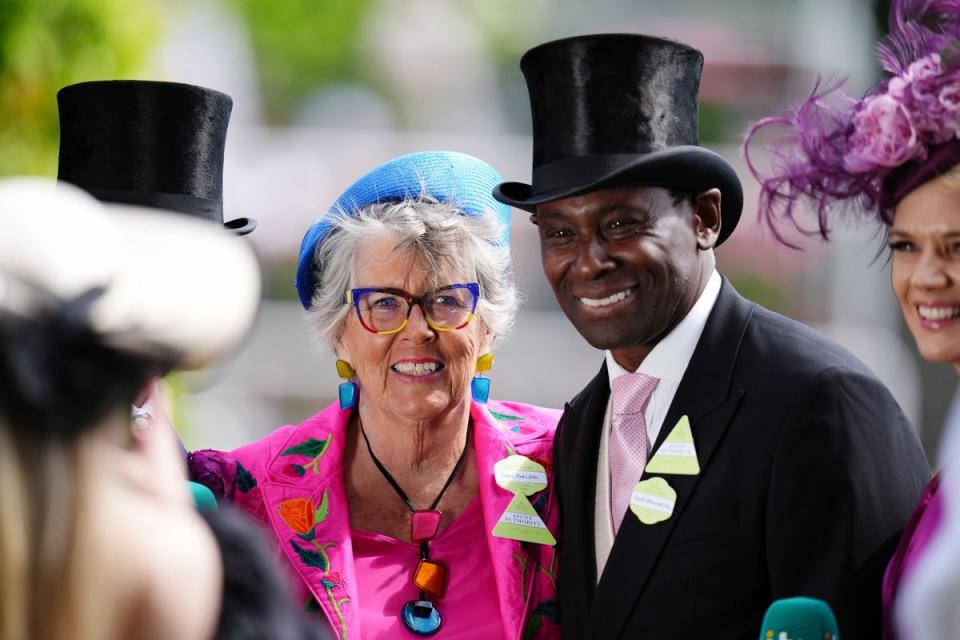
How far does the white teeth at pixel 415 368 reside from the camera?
13.5ft

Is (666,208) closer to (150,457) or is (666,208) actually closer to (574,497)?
(574,497)

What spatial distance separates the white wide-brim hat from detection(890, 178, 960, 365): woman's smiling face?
1566 millimetres

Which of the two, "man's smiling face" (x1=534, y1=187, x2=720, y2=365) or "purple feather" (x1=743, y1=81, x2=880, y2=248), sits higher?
"purple feather" (x1=743, y1=81, x2=880, y2=248)

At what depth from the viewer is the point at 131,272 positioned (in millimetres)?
2008

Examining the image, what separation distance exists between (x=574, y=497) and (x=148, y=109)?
1.71 metres

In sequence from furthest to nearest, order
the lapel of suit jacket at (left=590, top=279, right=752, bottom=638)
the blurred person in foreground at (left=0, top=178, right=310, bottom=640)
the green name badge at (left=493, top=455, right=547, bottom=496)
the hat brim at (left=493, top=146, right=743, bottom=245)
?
the green name badge at (left=493, top=455, right=547, bottom=496) < the hat brim at (left=493, top=146, right=743, bottom=245) < the lapel of suit jacket at (left=590, top=279, right=752, bottom=638) < the blurred person in foreground at (left=0, top=178, right=310, bottom=640)

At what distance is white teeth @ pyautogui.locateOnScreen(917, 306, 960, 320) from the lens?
2.91 meters

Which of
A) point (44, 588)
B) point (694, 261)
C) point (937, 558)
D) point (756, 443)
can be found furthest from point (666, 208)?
point (44, 588)

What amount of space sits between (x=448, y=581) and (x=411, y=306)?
84 centimetres

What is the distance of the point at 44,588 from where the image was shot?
1.87 meters

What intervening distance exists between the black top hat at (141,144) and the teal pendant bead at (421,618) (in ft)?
4.38

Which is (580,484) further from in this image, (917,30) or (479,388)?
(917,30)

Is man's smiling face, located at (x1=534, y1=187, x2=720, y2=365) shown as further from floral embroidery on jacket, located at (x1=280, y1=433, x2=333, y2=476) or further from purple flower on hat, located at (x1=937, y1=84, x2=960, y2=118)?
floral embroidery on jacket, located at (x1=280, y1=433, x2=333, y2=476)

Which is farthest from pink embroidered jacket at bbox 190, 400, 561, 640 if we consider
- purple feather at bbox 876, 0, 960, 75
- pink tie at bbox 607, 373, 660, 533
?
purple feather at bbox 876, 0, 960, 75
